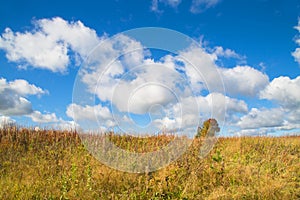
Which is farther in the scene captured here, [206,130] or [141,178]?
[206,130]

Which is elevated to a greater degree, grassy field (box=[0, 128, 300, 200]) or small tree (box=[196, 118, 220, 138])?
small tree (box=[196, 118, 220, 138])

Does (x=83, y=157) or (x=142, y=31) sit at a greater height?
(x=142, y=31)

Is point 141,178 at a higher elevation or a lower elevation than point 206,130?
lower

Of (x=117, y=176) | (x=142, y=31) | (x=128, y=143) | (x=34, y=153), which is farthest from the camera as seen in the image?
(x=128, y=143)

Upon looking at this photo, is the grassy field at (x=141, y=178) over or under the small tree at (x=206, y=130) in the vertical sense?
under

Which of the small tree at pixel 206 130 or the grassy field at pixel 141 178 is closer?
the grassy field at pixel 141 178

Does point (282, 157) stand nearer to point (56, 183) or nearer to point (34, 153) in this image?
point (56, 183)

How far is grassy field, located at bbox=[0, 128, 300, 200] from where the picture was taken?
7441 millimetres

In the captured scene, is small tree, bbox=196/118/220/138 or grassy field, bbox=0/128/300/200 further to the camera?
small tree, bbox=196/118/220/138

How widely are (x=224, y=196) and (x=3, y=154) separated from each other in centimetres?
880

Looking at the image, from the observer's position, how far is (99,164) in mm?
10594

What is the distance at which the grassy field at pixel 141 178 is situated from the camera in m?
7.44

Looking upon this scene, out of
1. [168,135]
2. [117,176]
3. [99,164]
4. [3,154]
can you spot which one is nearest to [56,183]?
[117,176]

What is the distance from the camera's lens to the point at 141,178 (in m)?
8.62
